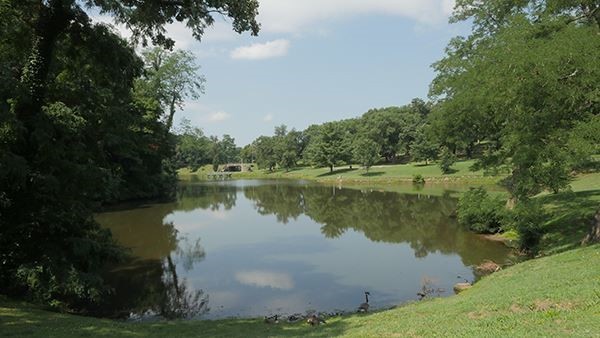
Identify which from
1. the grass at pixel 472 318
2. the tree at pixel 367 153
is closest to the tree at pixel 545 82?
the grass at pixel 472 318

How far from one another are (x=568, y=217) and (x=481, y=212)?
447 centimetres

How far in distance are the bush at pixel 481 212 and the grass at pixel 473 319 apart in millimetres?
10344

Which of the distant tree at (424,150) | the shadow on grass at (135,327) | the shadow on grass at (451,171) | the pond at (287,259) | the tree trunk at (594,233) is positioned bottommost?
the pond at (287,259)

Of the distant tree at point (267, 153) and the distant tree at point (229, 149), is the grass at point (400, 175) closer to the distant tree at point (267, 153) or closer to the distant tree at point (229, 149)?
the distant tree at point (267, 153)

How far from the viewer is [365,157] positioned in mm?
74188

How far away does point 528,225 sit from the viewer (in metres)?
18.7

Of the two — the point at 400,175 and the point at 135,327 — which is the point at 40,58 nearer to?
the point at 135,327

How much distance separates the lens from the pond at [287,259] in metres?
14.8

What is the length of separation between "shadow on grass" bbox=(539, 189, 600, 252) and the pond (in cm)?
198

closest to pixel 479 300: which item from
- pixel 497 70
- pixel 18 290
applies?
pixel 497 70

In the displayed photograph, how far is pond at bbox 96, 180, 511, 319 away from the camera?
14.8 m

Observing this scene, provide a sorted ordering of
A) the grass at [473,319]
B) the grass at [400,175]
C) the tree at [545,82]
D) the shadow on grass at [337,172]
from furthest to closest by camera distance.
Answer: the shadow on grass at [337,172], the grass at [400,175], the tree at [545,82], the grass at [473,319]

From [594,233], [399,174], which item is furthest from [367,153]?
[594,233]

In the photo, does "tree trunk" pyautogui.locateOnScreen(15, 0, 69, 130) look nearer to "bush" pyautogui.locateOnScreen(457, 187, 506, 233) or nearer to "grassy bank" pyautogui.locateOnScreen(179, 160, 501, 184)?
"bush" pyautogui.locateOnScreen(457, 187, 506, 233)
